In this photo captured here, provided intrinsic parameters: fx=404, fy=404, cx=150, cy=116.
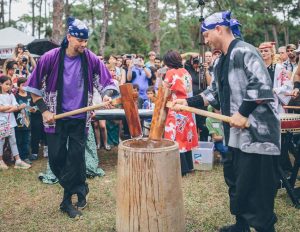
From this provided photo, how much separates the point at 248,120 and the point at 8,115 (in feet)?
16.1

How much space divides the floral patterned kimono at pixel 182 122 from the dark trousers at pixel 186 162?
0.36 ft

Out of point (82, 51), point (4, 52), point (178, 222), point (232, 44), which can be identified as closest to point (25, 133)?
point (82, 51)

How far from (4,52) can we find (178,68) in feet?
34.6

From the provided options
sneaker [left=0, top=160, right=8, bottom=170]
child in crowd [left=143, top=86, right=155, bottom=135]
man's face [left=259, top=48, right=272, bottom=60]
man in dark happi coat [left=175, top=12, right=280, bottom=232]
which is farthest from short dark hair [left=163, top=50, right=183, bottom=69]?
sneaker [left=0, top=160, right=8, bottom=170]

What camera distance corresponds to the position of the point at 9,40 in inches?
615

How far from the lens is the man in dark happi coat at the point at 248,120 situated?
10.5 ft

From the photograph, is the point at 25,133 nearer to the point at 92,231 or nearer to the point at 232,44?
the point at 92,231

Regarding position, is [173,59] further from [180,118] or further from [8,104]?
[8,104]

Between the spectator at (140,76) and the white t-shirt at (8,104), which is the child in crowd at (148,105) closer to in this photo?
the spectator at (140,76)

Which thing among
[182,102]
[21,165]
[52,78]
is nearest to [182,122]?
[182,102]

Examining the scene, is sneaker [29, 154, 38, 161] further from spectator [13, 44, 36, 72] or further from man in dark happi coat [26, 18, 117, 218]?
man in dark happi coat [26, 18, 117, 218]

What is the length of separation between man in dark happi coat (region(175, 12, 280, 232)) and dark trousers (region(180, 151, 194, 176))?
107 inches

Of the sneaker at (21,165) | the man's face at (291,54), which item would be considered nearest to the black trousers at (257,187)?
the sneaker at (21,165)

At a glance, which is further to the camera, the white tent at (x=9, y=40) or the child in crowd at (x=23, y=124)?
the white tent at (x=9, y=40)
